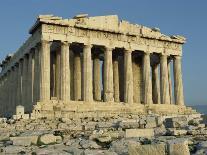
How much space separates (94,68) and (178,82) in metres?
11.3

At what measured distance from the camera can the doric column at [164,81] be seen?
47.8 m

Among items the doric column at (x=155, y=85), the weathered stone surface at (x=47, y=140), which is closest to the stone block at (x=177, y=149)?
the weathered stone surface at (x=47, y=140)

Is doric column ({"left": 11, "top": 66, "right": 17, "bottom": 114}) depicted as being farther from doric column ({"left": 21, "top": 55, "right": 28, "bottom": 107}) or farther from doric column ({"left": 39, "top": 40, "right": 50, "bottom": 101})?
doric column ({"left": 39, "top": 40, "right": 50, "bottom": 101})

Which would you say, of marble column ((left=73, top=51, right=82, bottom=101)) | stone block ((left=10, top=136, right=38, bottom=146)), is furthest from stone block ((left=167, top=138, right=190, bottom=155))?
marble column ((left=73, top=51, right=82, bottom=101))

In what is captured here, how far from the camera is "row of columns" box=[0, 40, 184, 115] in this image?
132 feet

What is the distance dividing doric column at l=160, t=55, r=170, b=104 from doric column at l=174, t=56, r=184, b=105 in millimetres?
1613

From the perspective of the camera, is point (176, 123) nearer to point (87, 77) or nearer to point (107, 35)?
point (87, 77)

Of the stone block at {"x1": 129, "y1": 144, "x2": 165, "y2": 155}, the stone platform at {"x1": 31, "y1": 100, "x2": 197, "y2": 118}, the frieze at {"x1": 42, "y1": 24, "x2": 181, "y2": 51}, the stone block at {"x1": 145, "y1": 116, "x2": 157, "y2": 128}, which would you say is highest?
the frieze at {"x1": 42, "y1": 24, "x2": 181, "y2": 51}

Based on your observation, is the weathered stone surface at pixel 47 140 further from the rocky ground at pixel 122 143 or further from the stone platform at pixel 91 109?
the stone platform at pixel 91 109

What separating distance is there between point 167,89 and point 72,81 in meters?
12.2

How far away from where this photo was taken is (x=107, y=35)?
145ft

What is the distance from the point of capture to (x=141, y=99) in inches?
1972

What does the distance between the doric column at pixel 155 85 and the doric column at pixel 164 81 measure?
1729mm

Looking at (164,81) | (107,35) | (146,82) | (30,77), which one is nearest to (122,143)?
(107,35)
